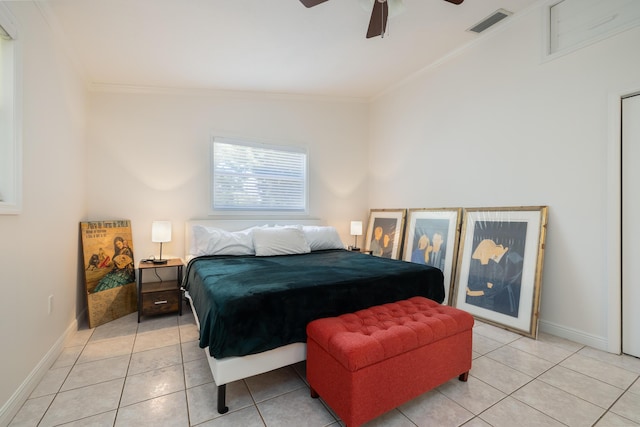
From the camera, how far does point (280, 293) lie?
5.97 feet

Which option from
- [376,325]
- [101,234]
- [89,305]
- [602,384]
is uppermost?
[101,234]

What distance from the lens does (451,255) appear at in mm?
3438

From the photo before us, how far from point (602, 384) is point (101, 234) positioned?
4.59 metres

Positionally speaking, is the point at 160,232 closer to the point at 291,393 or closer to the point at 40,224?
the point at 40,224

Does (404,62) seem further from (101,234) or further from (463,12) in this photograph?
(101,234)

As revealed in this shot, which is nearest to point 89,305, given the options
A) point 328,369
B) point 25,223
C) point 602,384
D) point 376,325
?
point 25,223

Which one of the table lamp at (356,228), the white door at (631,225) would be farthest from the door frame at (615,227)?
the table lamp at (356,228)

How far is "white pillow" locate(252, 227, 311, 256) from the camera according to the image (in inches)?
130

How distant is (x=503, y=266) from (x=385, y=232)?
1777 mm

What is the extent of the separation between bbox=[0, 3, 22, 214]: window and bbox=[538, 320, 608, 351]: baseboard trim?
14.1 feet

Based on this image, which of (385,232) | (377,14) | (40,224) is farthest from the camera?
(385,232)

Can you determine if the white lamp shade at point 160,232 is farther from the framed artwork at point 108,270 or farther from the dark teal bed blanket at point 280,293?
the dark teal bed blanket at point 280,293

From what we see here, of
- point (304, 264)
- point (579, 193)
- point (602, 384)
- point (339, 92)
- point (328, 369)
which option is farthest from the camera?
point (339, 92)

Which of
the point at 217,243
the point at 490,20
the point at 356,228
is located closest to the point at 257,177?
A: the point at 217,243
